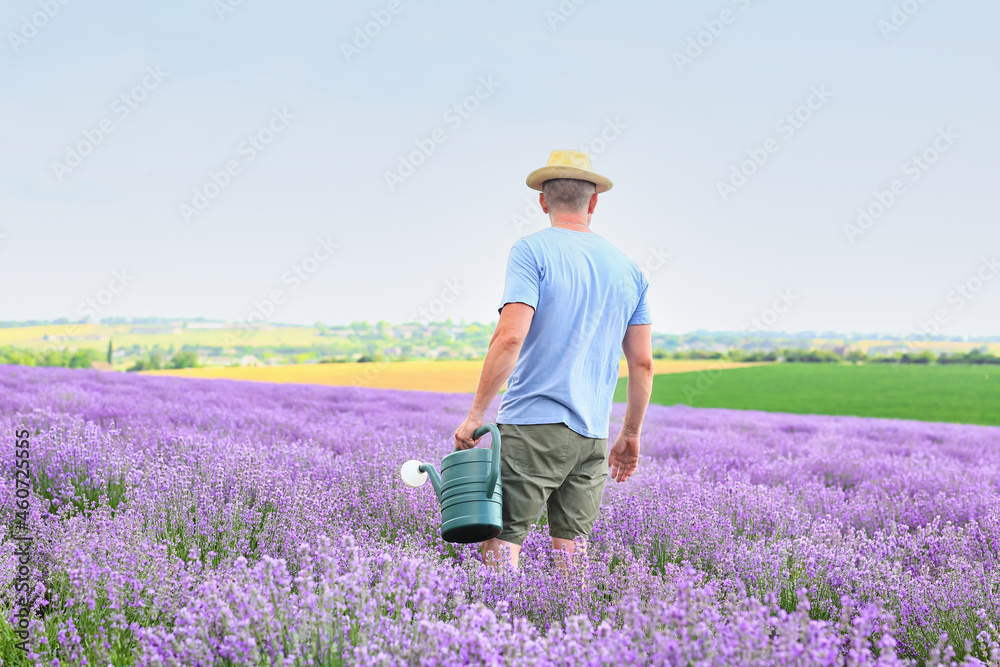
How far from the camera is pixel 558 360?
107 inches

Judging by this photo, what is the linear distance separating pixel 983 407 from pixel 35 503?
26.6 m

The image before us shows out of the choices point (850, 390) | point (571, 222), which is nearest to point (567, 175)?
A: point (571, 222)

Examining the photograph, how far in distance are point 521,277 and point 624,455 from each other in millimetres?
1073

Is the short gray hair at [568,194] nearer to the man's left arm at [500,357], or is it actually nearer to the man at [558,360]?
the man at [558,360]

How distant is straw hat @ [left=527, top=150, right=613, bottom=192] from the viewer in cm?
274

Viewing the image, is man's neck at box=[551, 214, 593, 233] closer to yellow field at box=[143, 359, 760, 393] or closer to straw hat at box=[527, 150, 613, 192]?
straw hat at box=[527, 150, 613, 192]

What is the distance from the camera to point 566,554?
2.62 m

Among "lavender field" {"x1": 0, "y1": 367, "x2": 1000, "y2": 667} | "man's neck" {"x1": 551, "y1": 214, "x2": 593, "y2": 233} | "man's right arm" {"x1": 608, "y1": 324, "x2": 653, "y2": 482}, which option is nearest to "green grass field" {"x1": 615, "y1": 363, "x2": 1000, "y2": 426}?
"lavender field" {"x1": 0, "y1": 367, "x2": 1000, "y2": 667}

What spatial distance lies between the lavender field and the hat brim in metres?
1.51

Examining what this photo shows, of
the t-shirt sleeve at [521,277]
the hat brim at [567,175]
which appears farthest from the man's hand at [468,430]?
the hat brim at [567,175]

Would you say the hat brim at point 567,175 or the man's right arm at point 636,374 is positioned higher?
the hat brim at point 567,175

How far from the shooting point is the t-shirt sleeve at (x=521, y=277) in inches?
101

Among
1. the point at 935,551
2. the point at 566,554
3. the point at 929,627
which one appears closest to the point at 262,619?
the point at 566,554

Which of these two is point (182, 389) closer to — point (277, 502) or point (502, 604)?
point (277, 502)
